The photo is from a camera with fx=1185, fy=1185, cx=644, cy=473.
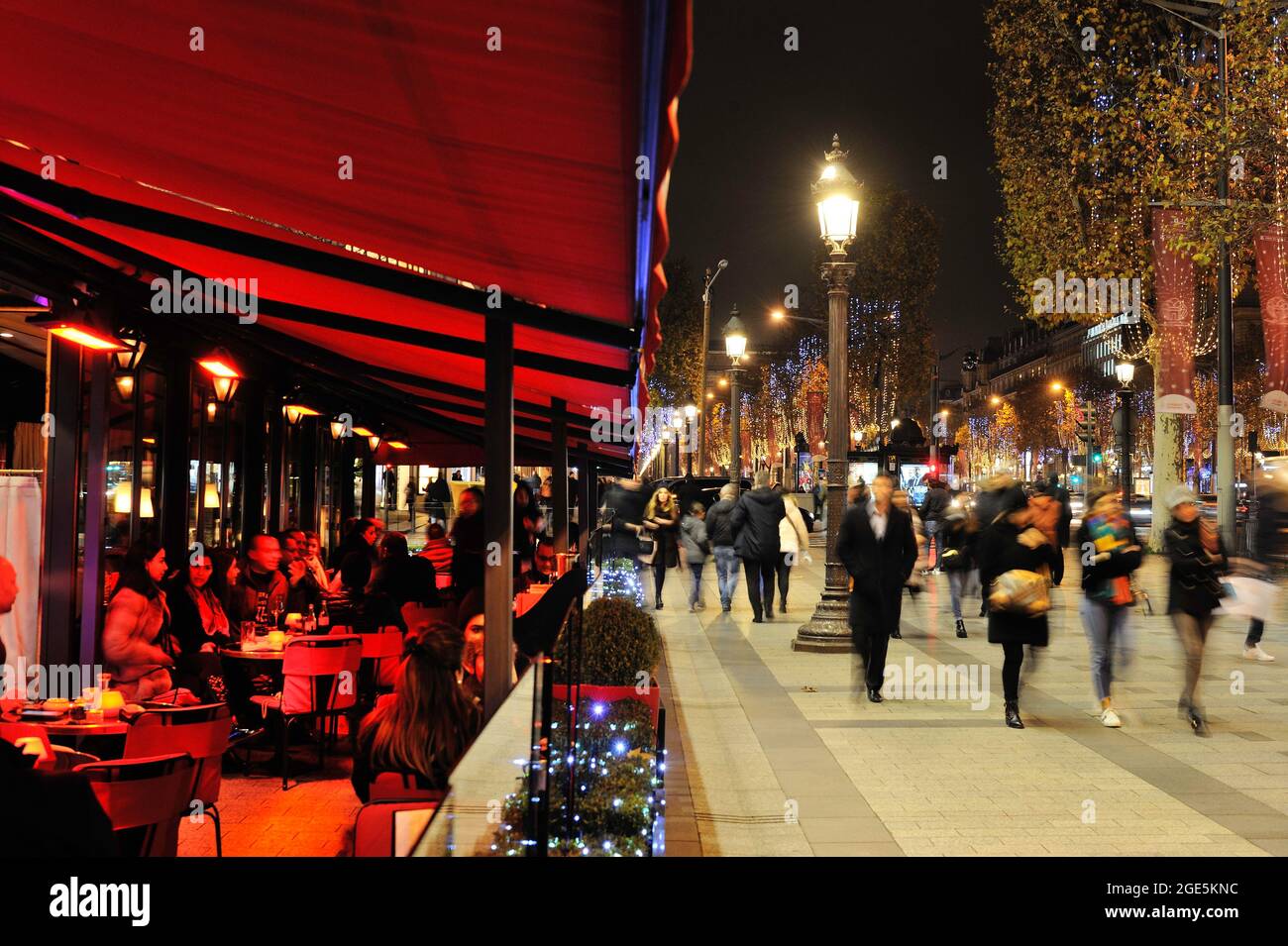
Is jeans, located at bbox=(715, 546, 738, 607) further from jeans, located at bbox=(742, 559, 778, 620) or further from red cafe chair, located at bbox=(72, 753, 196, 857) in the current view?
red cafe chair, located at bbox=(72, 753, 196, 857)

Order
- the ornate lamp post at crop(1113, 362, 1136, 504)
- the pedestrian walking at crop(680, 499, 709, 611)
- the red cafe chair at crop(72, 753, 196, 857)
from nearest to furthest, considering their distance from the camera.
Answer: the red cafe chair at crop(72, 753, 196, 857) < the pedestrian walking at crop(680, 499, 709, 611) < the ornate lamp post at crop(1113, 362, 1136, 504)

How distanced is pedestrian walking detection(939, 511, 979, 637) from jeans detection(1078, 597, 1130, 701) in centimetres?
552

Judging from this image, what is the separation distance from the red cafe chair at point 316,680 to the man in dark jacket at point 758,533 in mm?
9301

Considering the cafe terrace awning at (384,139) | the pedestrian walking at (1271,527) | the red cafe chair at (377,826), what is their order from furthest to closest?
the pedestrian walking at (1271,527)
the red cafe chair at (377,826)
the cafe terrace awning at (384,139)

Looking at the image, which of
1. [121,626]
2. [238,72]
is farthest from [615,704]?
[238,72]

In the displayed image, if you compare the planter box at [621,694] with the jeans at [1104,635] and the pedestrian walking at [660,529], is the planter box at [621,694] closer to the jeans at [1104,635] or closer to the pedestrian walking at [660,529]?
the jeans at [1104,635]

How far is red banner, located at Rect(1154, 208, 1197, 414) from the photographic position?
2323cm

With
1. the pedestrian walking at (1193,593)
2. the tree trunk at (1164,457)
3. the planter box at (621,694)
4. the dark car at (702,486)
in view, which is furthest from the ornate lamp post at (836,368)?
the dark car at (702,486)

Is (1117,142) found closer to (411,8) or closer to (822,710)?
(822,710)

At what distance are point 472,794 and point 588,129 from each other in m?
2.48

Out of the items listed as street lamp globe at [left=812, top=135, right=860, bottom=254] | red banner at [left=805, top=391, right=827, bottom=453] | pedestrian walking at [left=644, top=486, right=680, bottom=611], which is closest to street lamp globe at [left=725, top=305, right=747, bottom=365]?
pedestrian walking at [left=644, top=486, right=680, bottom=611]

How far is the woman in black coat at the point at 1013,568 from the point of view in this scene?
952 centimetres
